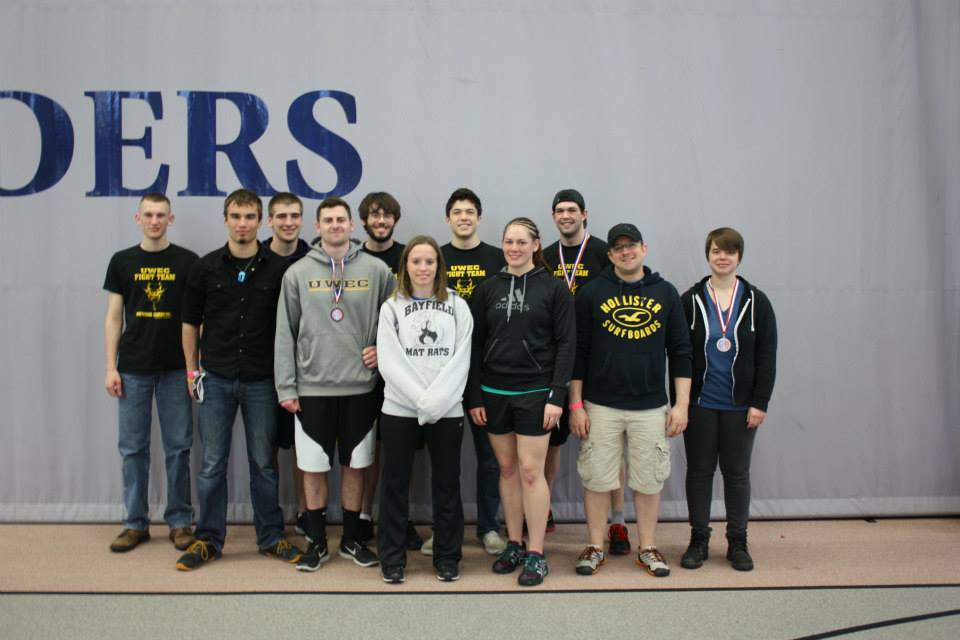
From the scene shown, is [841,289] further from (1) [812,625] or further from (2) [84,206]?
(2) [84,206]

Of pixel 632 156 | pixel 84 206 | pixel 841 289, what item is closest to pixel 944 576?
pixel 841 289

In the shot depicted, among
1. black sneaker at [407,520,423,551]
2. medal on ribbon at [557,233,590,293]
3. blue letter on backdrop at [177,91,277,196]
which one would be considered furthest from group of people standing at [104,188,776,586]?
blue letter on backdrop at [177,91,277,196]

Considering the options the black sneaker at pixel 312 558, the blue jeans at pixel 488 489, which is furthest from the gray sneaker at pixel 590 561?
the black sneaker at pixel 312 558

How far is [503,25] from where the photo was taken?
12.3ft

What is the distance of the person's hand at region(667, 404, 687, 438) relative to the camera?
2945mm

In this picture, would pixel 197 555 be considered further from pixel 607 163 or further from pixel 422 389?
pixel 607 163

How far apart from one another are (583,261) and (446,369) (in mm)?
965

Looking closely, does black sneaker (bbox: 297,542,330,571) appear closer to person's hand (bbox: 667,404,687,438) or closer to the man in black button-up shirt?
the man in black button-up shirt

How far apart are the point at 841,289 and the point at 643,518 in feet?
5.93

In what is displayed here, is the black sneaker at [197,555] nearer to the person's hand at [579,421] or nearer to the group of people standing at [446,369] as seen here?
the group of people standing at [446,369]

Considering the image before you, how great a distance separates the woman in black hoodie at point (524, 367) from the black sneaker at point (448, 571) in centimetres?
26

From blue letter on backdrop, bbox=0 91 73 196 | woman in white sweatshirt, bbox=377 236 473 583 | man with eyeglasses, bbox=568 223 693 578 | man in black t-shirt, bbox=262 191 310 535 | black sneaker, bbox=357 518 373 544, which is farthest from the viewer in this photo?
blue letter on backdrop, bbox=0 91 73 196

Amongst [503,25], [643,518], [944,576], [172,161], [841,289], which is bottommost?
[944,576]

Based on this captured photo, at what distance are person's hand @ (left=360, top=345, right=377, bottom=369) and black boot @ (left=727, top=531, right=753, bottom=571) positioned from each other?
1.70 meters
